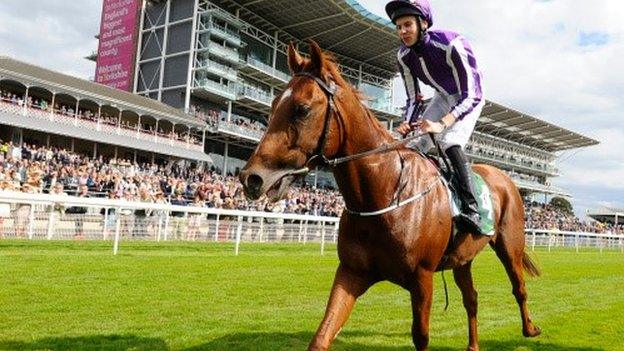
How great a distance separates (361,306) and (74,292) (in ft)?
10.7

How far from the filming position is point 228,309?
6062mm

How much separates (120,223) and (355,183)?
35.9ft

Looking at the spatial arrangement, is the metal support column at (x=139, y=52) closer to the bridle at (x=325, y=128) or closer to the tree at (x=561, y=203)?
the bridle at (x=325, y=128)

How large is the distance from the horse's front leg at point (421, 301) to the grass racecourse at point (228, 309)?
1333 millimetres

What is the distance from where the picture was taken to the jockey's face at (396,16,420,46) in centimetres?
373

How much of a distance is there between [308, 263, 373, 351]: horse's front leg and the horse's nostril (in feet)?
3.03

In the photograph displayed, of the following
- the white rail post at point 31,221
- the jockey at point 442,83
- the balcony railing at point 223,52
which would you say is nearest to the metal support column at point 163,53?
the balcony railing at point 223,52

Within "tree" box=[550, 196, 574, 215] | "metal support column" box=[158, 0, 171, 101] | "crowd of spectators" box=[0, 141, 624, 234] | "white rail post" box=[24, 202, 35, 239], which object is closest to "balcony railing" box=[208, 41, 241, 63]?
"metal support column" box=[158, 0, 171, 101]

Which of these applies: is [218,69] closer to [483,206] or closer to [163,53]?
[163,53]

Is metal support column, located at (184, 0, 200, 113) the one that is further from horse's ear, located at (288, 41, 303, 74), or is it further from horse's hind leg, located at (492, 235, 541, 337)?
horse's ear, located at (288, 41, 303, 74)

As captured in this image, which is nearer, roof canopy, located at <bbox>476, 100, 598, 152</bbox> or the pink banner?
the pink banner

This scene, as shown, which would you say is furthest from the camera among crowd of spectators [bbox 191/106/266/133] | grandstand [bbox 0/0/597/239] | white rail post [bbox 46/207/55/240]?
crowd of spectators [bbox 191/106/266/133]

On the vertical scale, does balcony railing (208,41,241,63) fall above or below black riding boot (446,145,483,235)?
above

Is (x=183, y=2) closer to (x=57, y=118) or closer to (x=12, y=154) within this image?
(x=57, y=118)
